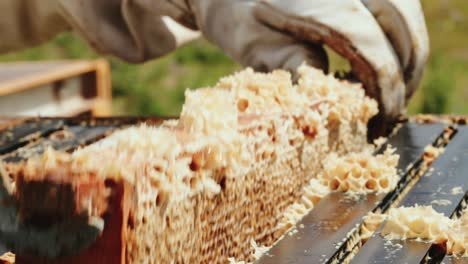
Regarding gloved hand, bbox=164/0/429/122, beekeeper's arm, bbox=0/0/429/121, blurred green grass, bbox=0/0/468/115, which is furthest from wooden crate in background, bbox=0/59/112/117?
gloved hand, bbox=164/0/429/122

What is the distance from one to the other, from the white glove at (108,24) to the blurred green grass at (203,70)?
4138 mm

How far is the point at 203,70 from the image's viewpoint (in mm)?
8375

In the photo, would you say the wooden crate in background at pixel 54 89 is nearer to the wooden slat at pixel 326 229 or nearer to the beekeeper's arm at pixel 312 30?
the beekeeper's arm at pixel 312 30

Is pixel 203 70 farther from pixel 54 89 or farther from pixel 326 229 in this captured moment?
pixel 326 229

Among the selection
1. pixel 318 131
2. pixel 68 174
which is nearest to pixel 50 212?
pixel 68 174

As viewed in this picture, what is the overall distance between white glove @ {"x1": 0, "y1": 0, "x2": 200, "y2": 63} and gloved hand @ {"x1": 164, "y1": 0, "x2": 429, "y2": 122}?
0.23 meters

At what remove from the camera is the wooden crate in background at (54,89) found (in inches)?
200

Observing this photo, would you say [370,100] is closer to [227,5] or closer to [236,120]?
[227,5]

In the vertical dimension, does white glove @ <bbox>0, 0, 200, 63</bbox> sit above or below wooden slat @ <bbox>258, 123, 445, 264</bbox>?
above

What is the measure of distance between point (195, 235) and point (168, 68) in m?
6.95

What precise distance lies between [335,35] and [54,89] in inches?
129

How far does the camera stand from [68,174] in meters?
1.41

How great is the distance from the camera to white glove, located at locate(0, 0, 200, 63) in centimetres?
289

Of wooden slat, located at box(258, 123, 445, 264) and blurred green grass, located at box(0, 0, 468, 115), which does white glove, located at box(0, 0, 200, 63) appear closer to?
wooden slat, located at box(258, 123, 445, 264)
